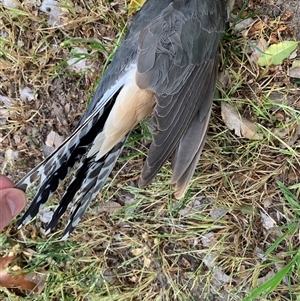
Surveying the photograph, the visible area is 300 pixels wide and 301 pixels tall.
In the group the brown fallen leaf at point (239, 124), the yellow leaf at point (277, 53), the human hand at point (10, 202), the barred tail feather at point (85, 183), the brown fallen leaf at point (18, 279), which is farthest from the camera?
the brown fallen leaf at point (18, 279)

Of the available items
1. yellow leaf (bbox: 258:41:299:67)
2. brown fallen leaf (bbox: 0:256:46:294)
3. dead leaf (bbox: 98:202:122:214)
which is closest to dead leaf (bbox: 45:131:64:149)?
dead leaf (bbox: 98:202:122:214)

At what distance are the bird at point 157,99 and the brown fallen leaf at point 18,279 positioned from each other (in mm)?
867

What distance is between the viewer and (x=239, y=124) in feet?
8.61

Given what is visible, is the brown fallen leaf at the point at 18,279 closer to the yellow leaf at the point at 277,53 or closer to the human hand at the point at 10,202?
the human hand at the point at 10,202

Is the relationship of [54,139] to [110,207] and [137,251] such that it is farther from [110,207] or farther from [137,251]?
[137,251]

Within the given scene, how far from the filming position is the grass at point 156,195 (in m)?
2.62

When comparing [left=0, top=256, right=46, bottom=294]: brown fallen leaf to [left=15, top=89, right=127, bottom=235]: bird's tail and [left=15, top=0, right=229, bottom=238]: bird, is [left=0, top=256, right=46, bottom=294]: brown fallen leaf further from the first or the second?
[left=15, top=0, right=229, bottom=238]: bird

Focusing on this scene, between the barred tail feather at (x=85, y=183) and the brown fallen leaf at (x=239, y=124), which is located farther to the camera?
the brown fallen leaf at (x=239, y=124)

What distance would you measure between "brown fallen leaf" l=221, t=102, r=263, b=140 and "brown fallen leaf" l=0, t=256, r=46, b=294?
151 centimetres

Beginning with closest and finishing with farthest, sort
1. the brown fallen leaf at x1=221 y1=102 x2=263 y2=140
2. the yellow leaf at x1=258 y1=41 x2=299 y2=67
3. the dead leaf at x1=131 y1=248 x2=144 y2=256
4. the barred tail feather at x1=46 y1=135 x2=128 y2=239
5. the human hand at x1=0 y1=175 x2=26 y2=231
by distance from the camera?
Result: the human hand at x1=0 y1=175 x2=26 y2=231 < the barred tail feather at x1=46 y1=135 x2=128 y2=239 < the yellow leaf at x1=258 y1=41 x2=299 y2=67 < the brown fallen leaf at x1=221 y1=102 x2=263 y2=140 < the dead leaf at x1=131 y1=248 x2=144 y2=256

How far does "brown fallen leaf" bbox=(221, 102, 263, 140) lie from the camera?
262 centimetres

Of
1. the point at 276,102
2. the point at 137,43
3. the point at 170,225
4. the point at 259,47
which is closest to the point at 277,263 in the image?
the point at 170,225

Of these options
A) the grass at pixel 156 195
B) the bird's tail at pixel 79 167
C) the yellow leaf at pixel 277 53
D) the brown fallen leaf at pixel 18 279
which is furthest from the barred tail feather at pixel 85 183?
the yellow leaf at pixel 277 53

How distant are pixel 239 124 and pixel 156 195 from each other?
2.08ft
